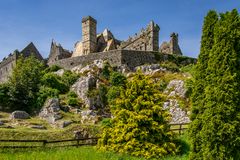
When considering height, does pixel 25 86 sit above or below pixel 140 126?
above

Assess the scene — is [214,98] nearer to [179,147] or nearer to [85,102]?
[179,147]

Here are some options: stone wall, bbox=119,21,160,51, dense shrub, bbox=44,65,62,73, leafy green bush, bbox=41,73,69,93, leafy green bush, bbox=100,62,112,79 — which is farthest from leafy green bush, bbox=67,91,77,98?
stone wall, bbox=119,21,160,51

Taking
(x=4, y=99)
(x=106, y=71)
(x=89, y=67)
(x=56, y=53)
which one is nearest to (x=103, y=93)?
(x=106, y=71)

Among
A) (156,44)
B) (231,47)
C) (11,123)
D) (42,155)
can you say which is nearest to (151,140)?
(42,155)

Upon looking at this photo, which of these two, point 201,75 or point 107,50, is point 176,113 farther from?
point 107,50

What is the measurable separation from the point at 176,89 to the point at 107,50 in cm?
2170

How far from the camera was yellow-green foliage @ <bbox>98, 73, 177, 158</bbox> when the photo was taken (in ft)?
87.1

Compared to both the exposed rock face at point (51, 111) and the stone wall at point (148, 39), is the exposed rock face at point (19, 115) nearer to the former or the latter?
the exposed rock face at point (51, 111)

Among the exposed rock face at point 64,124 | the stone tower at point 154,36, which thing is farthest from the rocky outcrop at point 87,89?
the stone tower at point 154,36

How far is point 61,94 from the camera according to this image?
52188mm

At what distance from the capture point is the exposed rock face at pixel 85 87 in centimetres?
4878

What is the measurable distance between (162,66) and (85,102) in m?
13.2

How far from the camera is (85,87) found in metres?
50.7

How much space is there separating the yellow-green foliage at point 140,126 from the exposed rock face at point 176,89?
17897mm
